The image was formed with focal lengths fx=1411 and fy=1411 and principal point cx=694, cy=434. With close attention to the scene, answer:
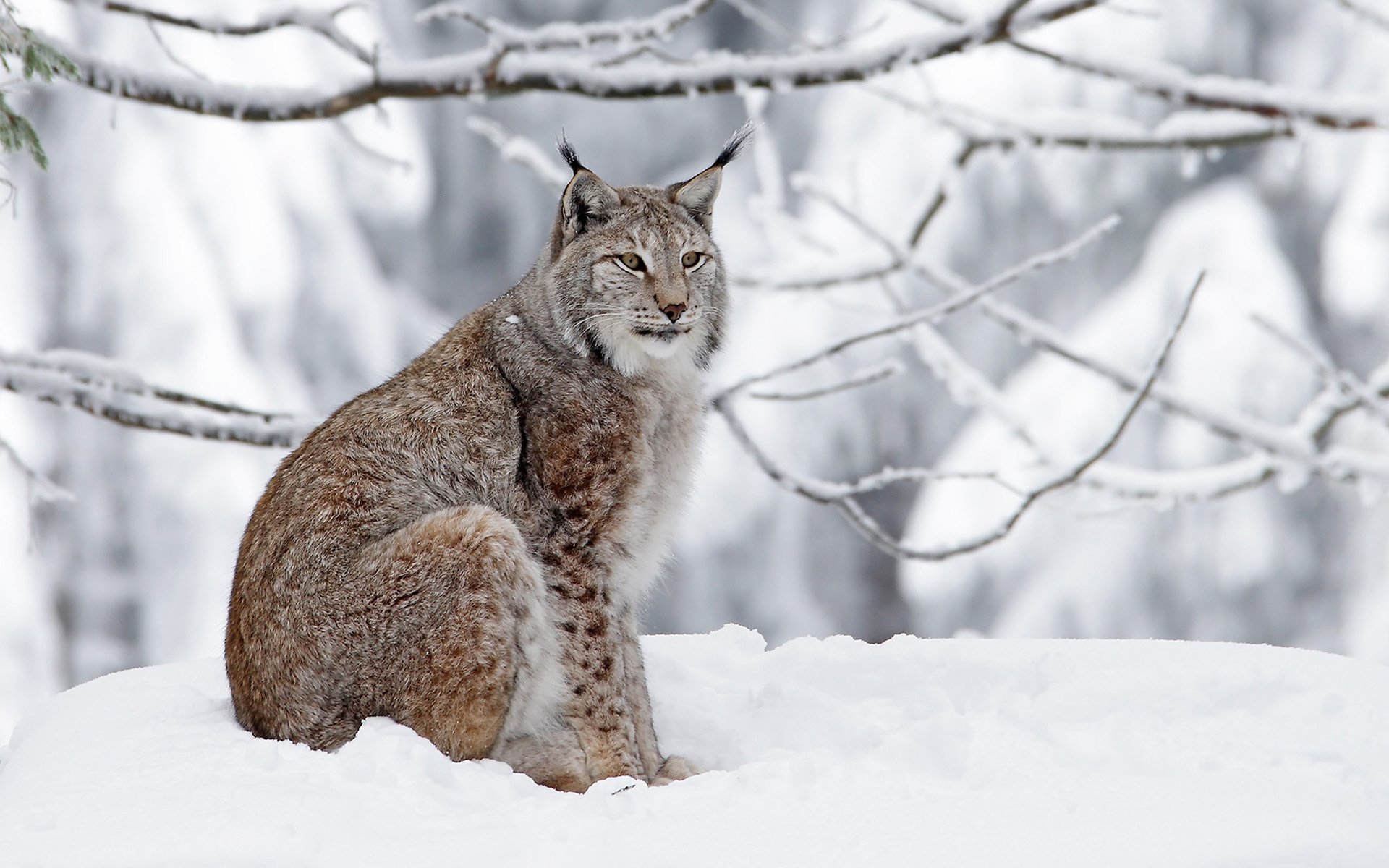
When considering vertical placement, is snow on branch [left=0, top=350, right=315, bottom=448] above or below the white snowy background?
below

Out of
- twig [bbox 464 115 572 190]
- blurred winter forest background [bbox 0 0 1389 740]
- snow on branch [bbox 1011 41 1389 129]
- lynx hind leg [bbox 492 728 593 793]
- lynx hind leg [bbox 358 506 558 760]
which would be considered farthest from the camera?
blurred winter forest background [bbox 0 0 1389 740]

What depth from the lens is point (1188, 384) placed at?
860 cm

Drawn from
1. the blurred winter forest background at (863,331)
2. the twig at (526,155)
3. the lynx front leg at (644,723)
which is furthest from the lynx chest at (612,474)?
the blurred winter forest background at (863,331)

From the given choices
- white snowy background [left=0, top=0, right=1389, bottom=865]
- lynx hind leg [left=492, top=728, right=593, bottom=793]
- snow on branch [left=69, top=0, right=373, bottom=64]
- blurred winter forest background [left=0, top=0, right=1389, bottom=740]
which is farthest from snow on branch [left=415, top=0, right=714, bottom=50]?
white snowy background [left=0, top=0, right=1389, bottom=865]

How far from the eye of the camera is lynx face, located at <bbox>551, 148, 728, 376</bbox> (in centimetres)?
381

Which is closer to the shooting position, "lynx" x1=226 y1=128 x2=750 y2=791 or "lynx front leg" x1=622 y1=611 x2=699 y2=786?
"lynx" x1=226 y1=128 x2=750 y2=791

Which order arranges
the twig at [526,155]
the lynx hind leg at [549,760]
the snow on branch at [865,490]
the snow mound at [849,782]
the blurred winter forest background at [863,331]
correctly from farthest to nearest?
the blurred winter forest background at [863,331] < the twig at [526,155] < the snow on branch at [865,490] < the lynx hind leg at [549,760] < the snow mound at [849,782]

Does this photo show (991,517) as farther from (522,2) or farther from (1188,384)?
(522,2)

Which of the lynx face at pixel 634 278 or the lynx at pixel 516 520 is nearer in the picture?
the lynx at pixel 516 520

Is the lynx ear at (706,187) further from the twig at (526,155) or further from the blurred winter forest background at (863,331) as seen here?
the blurred winter forest background at (863,331)

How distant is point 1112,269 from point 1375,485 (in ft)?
17.2

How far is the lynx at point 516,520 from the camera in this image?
3.23m

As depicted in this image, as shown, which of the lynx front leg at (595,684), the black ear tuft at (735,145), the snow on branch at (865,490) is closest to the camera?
the lynx front leg at (595,684)

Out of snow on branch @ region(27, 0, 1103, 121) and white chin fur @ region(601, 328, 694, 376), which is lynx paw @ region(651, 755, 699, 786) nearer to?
white chin fur @ region(601, 328, 694, 376)
